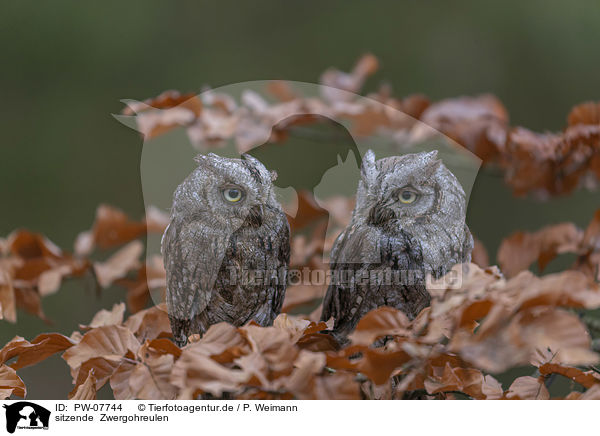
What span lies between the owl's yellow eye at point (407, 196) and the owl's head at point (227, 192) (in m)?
0.11

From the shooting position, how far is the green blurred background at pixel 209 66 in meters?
1.44

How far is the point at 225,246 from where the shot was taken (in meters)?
0.54

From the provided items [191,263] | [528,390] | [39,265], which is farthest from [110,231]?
[528,390]

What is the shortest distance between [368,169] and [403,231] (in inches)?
2.5

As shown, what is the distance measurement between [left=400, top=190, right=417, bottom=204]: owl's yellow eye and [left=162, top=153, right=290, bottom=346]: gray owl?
0.10 metres

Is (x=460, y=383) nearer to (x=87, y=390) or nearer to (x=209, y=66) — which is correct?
(x=87, y=390)

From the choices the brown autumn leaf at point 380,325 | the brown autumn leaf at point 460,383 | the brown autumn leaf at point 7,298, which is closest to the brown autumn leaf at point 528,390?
the brown autumn leaf at point 460,383

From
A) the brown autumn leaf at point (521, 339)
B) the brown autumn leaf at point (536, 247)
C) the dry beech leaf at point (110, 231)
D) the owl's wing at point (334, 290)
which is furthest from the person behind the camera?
the dry beech leaf at point (110, 231)

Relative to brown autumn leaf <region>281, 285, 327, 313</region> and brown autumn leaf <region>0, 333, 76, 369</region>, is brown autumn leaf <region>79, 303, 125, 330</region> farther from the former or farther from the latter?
brown autumn leaf <region>281, 285, 327, 313</region>

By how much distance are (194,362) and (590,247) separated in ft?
1.91

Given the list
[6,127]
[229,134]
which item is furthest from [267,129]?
[6,127]

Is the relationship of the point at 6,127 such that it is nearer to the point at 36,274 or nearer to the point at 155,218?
the point at 36,274

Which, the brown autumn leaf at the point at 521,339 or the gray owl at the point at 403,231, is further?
the gray owl at the point at 403,231

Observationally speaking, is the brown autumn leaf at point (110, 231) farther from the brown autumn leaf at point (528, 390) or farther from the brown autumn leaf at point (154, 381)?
the brown autumn leaf at point (528, 390)
